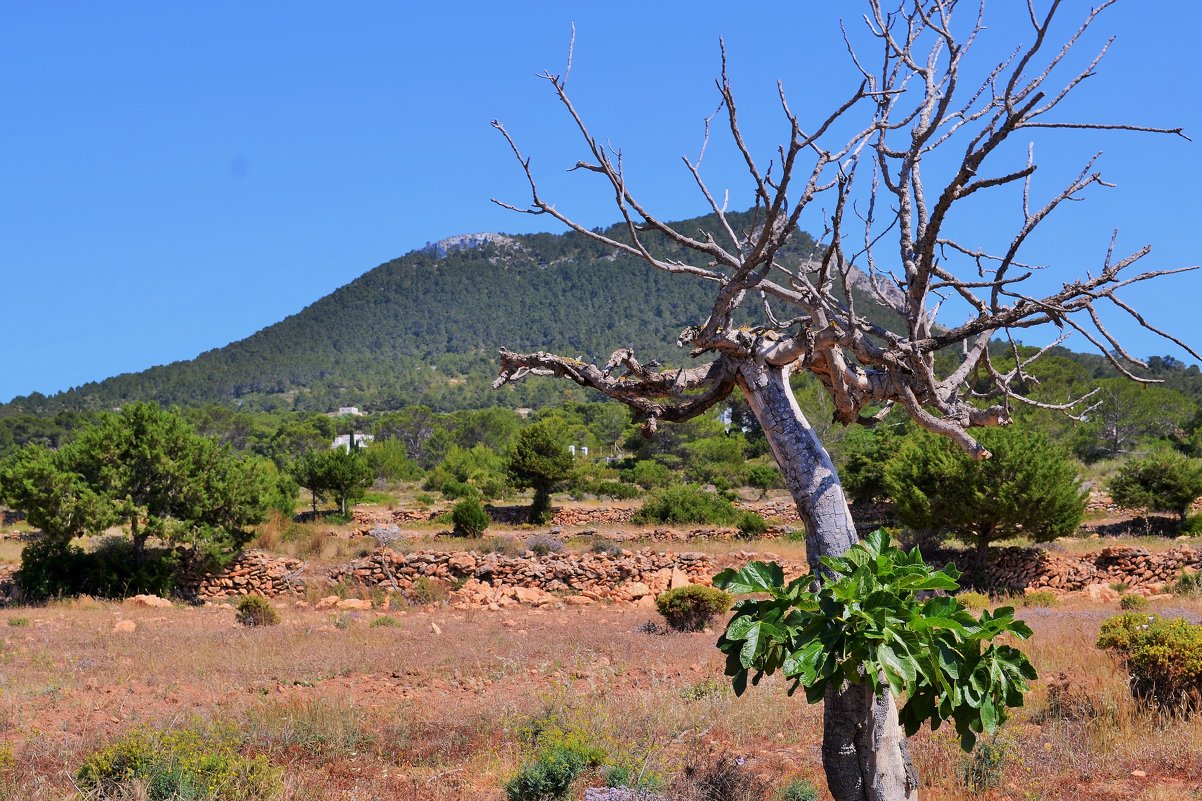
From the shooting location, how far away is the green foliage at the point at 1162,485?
23828 millimetres

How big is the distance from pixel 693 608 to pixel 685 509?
15.2 metres

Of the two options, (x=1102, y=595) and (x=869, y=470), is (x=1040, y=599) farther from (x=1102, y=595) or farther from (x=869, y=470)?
(x=869, y=470)

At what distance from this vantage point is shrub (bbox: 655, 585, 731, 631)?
1395 centimetres

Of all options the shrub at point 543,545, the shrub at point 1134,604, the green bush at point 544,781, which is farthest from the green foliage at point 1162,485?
the green bush at point 544,781

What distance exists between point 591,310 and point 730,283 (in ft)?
384

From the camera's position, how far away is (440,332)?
412 ft

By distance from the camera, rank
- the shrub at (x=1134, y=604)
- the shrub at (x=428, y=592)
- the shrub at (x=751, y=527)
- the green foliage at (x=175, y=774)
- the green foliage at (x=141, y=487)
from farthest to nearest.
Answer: the shrub at (x=751, y=527)
the shrub at (x=428, y=592)
the green foliage at (x=141, y=487)
the shrub at (x=1134, y=604)
the green foliage at (x=175, y=774)

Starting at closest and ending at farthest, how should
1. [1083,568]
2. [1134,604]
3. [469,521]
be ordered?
[1134,604], [1083,568], [469,521]

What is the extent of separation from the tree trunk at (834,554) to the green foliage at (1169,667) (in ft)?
12.8

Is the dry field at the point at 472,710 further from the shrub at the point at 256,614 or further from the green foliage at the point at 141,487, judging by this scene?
the green foliage at the point at 141,487

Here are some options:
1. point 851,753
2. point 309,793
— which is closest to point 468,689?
point 309,793

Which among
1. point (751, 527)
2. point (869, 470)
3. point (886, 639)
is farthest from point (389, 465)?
point (886, 639)

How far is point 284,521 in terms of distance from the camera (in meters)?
24.8

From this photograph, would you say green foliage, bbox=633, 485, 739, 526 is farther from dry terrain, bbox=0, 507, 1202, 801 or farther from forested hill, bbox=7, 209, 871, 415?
forested hill, bbox=7, 209, 871, 415
